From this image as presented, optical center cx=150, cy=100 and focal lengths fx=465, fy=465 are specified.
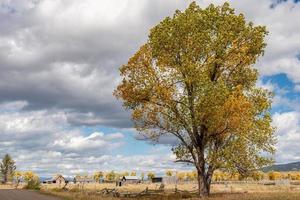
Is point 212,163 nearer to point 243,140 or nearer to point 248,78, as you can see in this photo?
point 243,140

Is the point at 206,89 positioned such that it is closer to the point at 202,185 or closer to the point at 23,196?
the point at 202,185

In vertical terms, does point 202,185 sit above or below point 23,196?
above

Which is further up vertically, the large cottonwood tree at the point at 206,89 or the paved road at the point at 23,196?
the large cottonwood tree at the point at 206,89

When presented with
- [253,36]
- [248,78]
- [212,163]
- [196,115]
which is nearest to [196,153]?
[212,163]

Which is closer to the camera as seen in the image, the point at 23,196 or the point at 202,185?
the point at 202,185

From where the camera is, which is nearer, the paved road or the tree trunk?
the tree trunk

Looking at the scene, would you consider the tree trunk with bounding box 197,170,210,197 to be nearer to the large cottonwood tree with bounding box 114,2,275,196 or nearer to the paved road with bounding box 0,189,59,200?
the large cottonwood tree with bounding box 114,2,275,196

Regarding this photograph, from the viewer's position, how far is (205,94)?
145 feet

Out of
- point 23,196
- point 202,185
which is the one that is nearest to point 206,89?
point 202,185

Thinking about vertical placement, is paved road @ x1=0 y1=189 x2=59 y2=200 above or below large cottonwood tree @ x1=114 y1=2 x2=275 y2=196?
below

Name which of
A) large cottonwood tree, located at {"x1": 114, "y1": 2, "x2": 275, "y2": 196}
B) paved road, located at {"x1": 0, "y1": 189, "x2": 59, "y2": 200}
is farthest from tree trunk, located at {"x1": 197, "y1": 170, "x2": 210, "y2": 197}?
paved road, located at {"x1": 0, "y1": 189, "x2": 59, "y2": 200}

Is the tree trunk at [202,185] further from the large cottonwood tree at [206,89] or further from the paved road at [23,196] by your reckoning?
the paved road at [23,196]

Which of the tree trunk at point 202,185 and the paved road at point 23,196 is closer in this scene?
the tree trunk at point 202,185

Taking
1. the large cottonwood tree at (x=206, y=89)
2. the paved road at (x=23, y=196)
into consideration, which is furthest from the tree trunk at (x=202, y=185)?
the paved road at (x=23, y=196)
